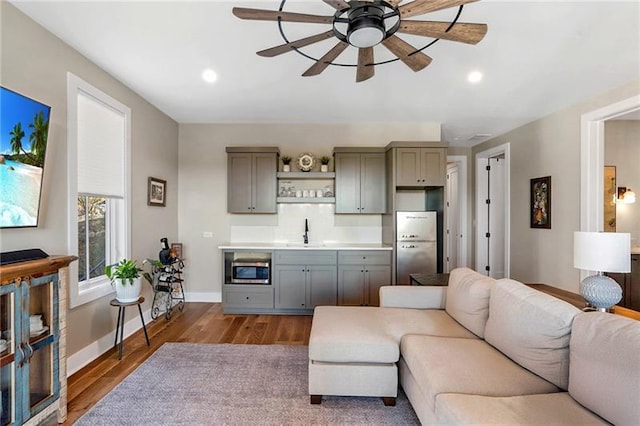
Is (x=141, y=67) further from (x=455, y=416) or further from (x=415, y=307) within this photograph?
(x=455, y=416)

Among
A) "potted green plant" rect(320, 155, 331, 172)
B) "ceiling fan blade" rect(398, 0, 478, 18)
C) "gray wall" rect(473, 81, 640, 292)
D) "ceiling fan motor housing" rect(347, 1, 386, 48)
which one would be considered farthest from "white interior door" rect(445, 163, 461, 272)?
"ceiling fan motor housing" rect(347, 1, 386, 48)

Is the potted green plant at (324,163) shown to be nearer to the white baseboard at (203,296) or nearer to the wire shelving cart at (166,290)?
the wire shelving cart at (166,290)

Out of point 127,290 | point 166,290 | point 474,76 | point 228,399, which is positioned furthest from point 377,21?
point 166,290

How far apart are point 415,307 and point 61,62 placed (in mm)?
3742

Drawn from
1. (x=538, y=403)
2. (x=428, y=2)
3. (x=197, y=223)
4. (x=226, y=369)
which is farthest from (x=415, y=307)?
(x=197, y=223)

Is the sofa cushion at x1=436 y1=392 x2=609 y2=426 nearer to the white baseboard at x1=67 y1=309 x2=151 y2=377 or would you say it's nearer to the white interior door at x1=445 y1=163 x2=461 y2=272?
the white baseboard at x1=67 y1=309 x2=151 y2=377

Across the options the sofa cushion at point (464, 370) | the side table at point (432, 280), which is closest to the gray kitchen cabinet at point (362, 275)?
the side table at point (432, 280)

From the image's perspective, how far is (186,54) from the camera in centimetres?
285

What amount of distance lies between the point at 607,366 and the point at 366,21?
1988 mm

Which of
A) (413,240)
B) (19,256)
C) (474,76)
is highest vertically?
(474,76)

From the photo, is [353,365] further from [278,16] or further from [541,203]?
[541,203]

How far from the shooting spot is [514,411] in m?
1.35

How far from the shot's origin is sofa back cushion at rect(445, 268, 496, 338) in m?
2.28

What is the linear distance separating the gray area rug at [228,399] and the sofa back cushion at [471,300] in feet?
2.44
